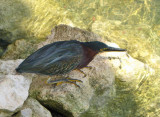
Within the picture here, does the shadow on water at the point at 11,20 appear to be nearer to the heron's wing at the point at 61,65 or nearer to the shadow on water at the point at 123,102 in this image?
the heron's wing at the point at 61,65

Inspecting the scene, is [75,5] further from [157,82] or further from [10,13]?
[157,82]

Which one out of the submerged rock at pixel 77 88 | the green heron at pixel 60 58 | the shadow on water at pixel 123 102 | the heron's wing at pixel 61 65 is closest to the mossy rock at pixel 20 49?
the submerged rock at pixel 77 88

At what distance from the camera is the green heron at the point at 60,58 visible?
2.94 m

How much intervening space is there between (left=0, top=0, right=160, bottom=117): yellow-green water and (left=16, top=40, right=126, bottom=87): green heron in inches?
33.3

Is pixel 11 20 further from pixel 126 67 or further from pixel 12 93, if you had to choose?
pixel 126 67

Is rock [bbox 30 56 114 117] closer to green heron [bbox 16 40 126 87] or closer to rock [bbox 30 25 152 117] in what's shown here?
rock [bbox 30 25 152 117]

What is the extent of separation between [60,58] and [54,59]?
0.08m

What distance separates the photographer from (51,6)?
4594 millimetres

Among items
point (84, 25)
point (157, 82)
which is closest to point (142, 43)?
point (157, 82)

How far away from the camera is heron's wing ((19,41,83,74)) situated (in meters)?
2.93

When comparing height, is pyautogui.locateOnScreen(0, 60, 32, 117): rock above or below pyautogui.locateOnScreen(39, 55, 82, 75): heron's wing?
below

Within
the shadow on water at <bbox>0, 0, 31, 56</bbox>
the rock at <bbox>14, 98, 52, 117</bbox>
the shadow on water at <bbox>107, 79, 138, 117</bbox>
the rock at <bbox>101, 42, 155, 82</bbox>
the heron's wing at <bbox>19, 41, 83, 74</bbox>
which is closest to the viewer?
the rock at <bbox>14, 98, 52, 117</bbox>

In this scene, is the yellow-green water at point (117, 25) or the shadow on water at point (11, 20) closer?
the yellow-green water at point (117, 25)

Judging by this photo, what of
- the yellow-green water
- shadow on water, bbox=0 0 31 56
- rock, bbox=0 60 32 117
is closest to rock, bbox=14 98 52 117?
rock, bbox=0 60 32 117
